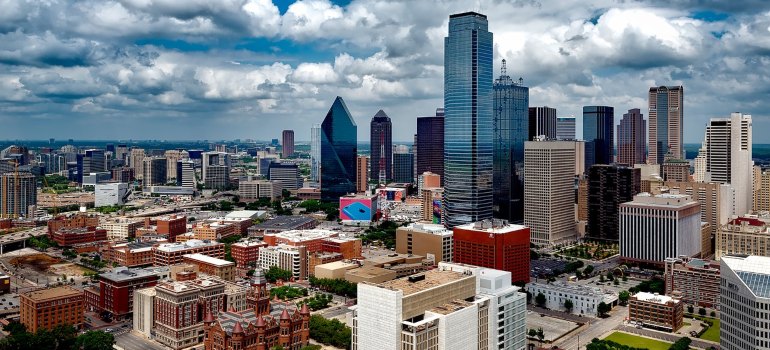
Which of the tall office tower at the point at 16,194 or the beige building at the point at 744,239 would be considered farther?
the tall office tower at the point at 16,194

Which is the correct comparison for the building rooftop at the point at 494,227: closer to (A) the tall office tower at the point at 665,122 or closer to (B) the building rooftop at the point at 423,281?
(B) the building rooftop at the point at 423,281

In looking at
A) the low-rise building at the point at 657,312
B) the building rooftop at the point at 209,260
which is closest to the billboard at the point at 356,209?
the building rooftop at the point at 209,260

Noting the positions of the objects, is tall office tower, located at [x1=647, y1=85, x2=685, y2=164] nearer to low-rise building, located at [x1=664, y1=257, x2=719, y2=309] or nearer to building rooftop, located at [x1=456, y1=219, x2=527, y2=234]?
low-rise building, located at [x1=664, y1=257, x2=719, y2=309]

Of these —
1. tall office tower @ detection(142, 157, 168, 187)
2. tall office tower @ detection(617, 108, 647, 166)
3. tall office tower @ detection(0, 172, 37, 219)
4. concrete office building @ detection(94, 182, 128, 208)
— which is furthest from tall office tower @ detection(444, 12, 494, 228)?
tall office tower @ detection(142, 157, 168, 187)

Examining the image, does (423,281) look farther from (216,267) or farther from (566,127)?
(566,127)

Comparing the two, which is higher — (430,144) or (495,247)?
(430,144)

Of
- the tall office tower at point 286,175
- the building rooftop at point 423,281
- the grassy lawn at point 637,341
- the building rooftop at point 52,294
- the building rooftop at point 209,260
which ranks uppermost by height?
the tall office tower at point 286,175

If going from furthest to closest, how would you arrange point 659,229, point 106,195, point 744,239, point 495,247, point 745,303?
point 106,195, point 659,229, point 744,239, point 495,247, point 745,303

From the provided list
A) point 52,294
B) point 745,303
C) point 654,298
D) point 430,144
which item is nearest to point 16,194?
point 52,294

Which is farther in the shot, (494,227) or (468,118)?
(468,118)
